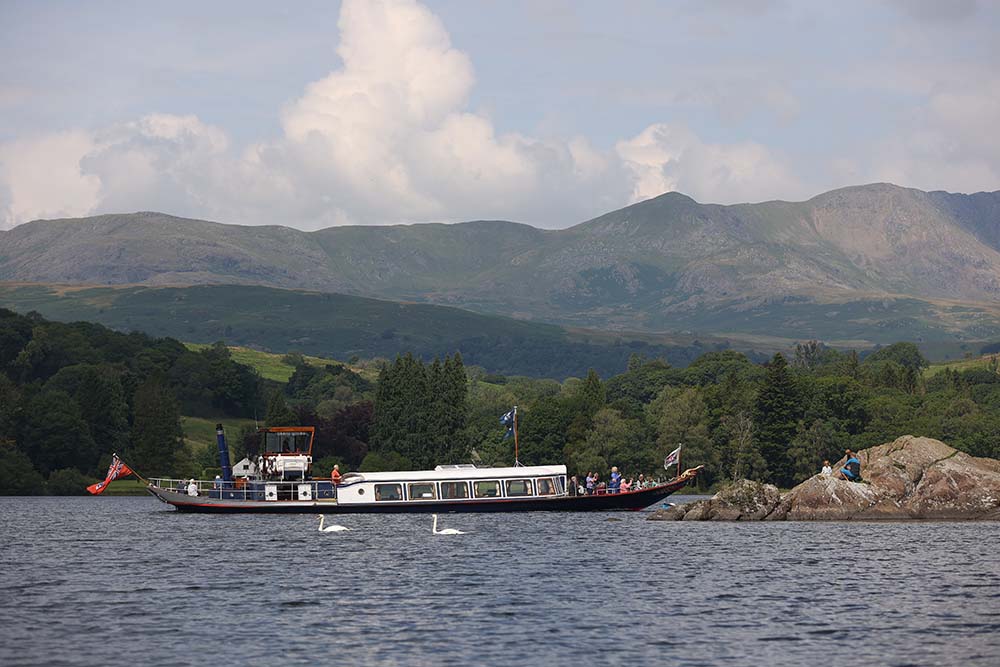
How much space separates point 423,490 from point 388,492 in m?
3.17

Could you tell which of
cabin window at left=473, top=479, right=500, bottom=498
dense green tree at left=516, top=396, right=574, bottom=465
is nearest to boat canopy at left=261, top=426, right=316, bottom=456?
cabin window at left=473, top=479, right=500, bottom=498

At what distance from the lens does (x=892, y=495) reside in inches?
4087

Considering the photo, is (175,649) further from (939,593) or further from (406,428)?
(406,428)

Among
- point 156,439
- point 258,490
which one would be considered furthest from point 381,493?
point 156,439

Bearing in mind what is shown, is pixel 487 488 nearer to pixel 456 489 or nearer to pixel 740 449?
pixel 456 489

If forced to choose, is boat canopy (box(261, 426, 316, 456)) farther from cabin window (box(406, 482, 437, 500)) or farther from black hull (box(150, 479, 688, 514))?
cabin window (box(406, 482, 437, 500))

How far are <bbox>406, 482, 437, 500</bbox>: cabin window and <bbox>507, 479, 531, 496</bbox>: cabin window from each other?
22.2ft

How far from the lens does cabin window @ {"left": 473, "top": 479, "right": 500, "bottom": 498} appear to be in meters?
119

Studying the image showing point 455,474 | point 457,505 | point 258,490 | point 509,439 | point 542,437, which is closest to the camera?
point 457,505

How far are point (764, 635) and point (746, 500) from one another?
2354 inches

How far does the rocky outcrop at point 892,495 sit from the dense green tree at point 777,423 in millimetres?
72962

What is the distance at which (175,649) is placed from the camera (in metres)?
44.3

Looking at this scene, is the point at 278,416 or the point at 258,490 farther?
the point at 278,416

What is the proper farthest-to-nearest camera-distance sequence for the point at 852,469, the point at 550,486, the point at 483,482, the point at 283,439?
the point at 283,439 < the point at 550,486 < the point at 483,482 < the point at 852,469
